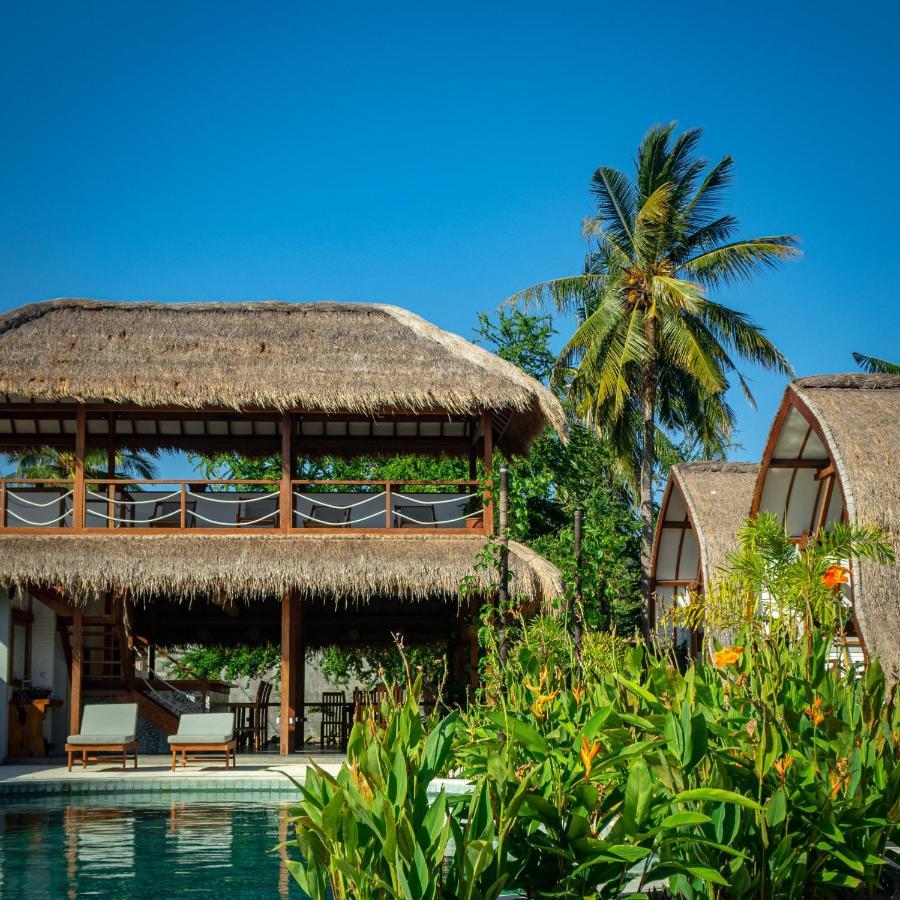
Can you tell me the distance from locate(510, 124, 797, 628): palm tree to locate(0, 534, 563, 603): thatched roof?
6792 millimetres

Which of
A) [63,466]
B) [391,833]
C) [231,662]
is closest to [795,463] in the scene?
[391,833]

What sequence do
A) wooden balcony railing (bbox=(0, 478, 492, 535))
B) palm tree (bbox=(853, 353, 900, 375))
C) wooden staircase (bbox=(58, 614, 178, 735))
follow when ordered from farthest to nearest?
1. palm tree (bbox=(853, 353, 900, 375))
2. wooden staircase (bbox=(58, 614, 178, 735))
3. wooden balcony railing (bbox=(0, 478, 492, 535))

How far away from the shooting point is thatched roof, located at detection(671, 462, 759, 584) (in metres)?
14.8

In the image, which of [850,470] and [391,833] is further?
[850,470]

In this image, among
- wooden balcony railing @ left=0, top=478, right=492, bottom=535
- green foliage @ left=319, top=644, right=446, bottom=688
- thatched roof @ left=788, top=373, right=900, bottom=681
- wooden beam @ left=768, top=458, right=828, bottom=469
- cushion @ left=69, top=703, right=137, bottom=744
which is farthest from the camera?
green foliage @ left=319, top=644, right=446, bottom=688

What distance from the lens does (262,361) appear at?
13539 millimetres

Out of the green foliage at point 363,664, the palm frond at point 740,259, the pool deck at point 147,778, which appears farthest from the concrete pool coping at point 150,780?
the palm frond at point 740,259

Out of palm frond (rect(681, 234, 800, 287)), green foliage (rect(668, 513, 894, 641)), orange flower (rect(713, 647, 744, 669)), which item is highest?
palm frond (rect(681, 234, 800, 287))

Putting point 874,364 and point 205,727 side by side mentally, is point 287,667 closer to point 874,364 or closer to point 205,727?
point 205,727

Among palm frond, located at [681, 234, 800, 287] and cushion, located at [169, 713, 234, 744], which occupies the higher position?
palm frond, located at [681, 234, 800, 287]

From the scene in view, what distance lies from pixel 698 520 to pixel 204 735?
22.1 ft

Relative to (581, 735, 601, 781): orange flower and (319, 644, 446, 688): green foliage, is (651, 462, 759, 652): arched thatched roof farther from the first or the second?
(581, 735, 601, 781): orange flower

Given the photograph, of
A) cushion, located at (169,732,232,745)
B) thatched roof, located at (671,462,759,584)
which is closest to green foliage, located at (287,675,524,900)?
cushion, located at (169,732,232,745)

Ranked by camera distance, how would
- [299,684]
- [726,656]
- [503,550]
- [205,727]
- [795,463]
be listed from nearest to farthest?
1. [726,656]
2. [503,550]
3. [205,727]
4. [795,463]
5. [299,684]
